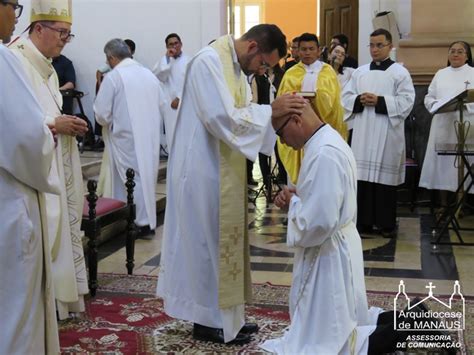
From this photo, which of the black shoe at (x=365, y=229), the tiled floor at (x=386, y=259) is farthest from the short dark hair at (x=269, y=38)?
the black shoe at (x=365, y=229)

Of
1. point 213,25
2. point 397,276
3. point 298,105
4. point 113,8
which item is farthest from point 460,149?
point 113,8

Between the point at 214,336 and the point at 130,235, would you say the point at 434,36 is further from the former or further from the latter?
the point at 214,336

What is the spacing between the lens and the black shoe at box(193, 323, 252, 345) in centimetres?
382

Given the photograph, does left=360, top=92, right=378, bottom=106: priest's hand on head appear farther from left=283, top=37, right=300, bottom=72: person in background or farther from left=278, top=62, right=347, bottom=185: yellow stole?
left=283, top=37, right=300, bottom=72: person in background

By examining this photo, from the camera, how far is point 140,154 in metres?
6.74

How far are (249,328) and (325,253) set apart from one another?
1067mm

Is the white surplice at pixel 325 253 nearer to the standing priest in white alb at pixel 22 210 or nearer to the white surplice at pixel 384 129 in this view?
the standing priest in white alb at pixel 22 210

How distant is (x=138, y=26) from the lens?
11.7 m

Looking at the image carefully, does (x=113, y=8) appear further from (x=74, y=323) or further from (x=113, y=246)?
(x=74, y=323)

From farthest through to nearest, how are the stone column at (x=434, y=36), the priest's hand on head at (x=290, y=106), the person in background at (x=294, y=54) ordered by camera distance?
the person in background at (x=294, y=54), the stone column at (x=434, y=36), the priest's hand on head at (x=290, y=106)

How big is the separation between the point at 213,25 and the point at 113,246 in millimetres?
5930

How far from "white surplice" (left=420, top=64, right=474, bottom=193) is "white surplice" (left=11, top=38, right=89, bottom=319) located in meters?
4.35

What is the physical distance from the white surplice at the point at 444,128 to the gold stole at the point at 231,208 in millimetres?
4158

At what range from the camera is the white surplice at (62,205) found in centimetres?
412
